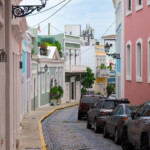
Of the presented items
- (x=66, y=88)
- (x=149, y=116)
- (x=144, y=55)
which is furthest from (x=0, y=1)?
(x=66, y=88)

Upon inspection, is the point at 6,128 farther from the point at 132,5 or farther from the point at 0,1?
the point at 132,5

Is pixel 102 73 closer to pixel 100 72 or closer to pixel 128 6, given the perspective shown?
pixel 100 72

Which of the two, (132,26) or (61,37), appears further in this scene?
(61,37)

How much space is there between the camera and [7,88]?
416 inches

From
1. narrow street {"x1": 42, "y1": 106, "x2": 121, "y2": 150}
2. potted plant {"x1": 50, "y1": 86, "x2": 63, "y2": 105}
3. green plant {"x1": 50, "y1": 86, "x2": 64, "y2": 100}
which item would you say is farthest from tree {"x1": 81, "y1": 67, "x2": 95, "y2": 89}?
narrow street {"x1": 42, "y1": 106, "x2": 121, "y2": 150}

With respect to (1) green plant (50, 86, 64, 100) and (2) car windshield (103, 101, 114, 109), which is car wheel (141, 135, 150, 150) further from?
(1) green plant (50, 86, 64, 100)

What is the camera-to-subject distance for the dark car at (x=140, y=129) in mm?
11203

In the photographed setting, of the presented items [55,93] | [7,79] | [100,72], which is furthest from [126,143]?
[100,72]

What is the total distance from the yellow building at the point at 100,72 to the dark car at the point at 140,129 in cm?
5177

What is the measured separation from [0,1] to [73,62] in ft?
161

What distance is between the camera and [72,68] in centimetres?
5553

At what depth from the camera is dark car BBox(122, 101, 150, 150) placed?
36.8ft

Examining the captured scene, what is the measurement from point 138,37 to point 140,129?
1360 cm

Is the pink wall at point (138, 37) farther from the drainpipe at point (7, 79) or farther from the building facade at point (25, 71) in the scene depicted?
the drainpipe at point (7, 79)
